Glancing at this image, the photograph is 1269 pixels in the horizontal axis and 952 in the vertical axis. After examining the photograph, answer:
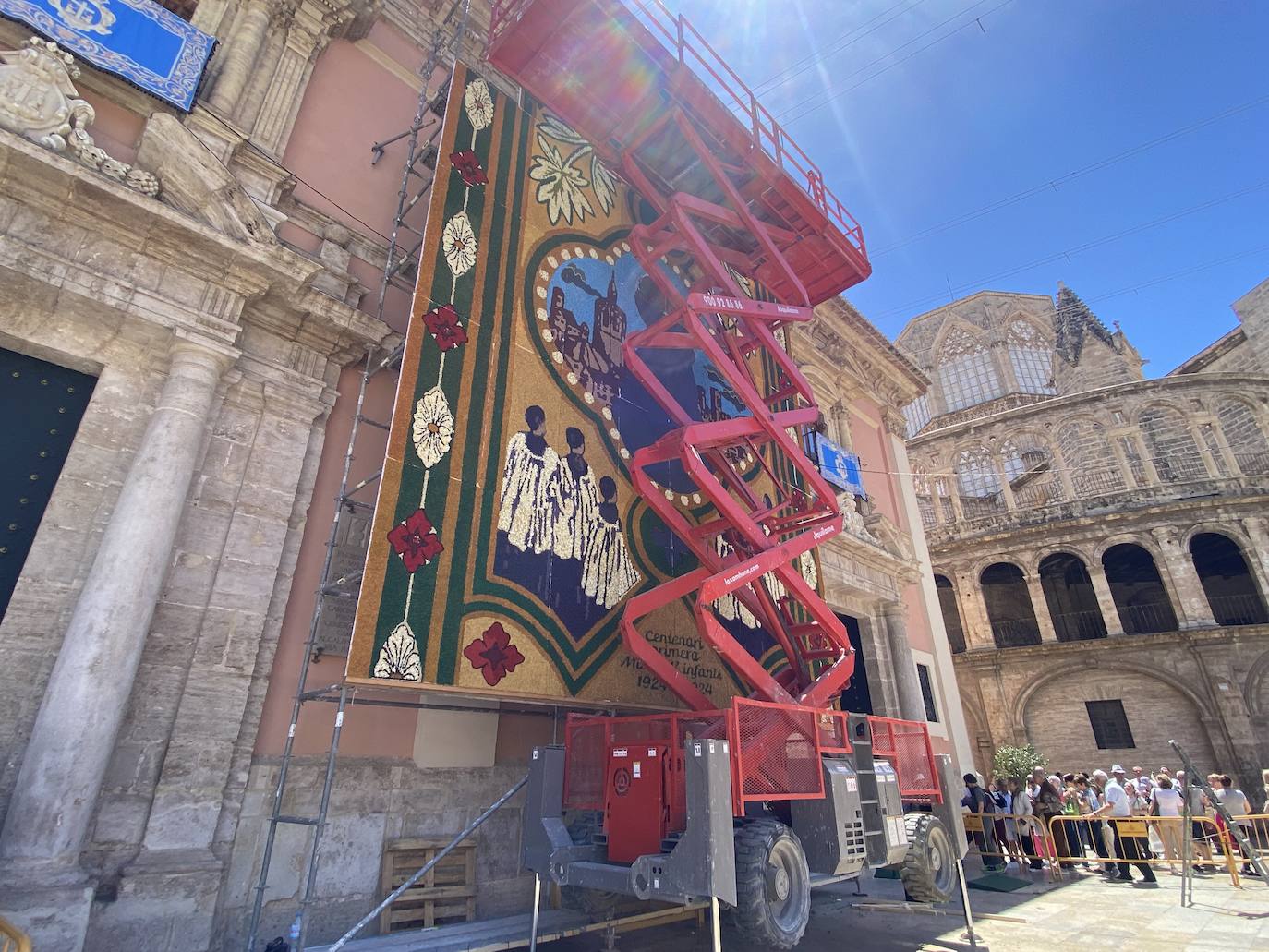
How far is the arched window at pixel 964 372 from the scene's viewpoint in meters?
42.3

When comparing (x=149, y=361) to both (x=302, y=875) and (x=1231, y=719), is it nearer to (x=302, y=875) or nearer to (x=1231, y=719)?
(x=302, y=875)

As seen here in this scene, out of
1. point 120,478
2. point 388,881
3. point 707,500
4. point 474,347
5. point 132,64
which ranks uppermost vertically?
point 132,64

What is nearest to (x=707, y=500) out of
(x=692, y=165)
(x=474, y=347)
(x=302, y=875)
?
(x=474, y=347)

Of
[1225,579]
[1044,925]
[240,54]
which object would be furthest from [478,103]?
[1225,579]

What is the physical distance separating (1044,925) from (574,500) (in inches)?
254

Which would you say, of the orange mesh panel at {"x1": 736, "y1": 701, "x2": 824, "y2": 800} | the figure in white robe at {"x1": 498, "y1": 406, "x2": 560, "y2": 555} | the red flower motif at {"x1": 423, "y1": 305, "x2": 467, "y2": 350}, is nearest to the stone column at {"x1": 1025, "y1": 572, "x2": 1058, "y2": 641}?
the orange mesh panel at {"x1": 736, "y1": 701, "x2": 824, "y2": 800}

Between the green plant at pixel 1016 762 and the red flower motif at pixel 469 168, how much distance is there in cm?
2254

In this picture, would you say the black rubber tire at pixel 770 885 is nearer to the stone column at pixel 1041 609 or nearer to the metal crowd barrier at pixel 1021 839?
the metal crowd barrier at pixel 1021 839

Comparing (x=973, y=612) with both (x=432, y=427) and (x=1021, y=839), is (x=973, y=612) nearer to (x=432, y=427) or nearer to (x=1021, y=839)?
(x=1021, y=839)

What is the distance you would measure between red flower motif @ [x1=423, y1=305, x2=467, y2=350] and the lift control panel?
391cm

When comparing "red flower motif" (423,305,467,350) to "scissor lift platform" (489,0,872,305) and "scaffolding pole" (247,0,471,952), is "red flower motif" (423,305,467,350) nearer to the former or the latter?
"scaffolding pole" (247,0,471,952)

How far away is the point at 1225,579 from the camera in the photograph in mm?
24516

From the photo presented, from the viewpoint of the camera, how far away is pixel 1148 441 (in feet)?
88.4

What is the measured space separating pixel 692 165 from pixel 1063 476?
2367 cm
